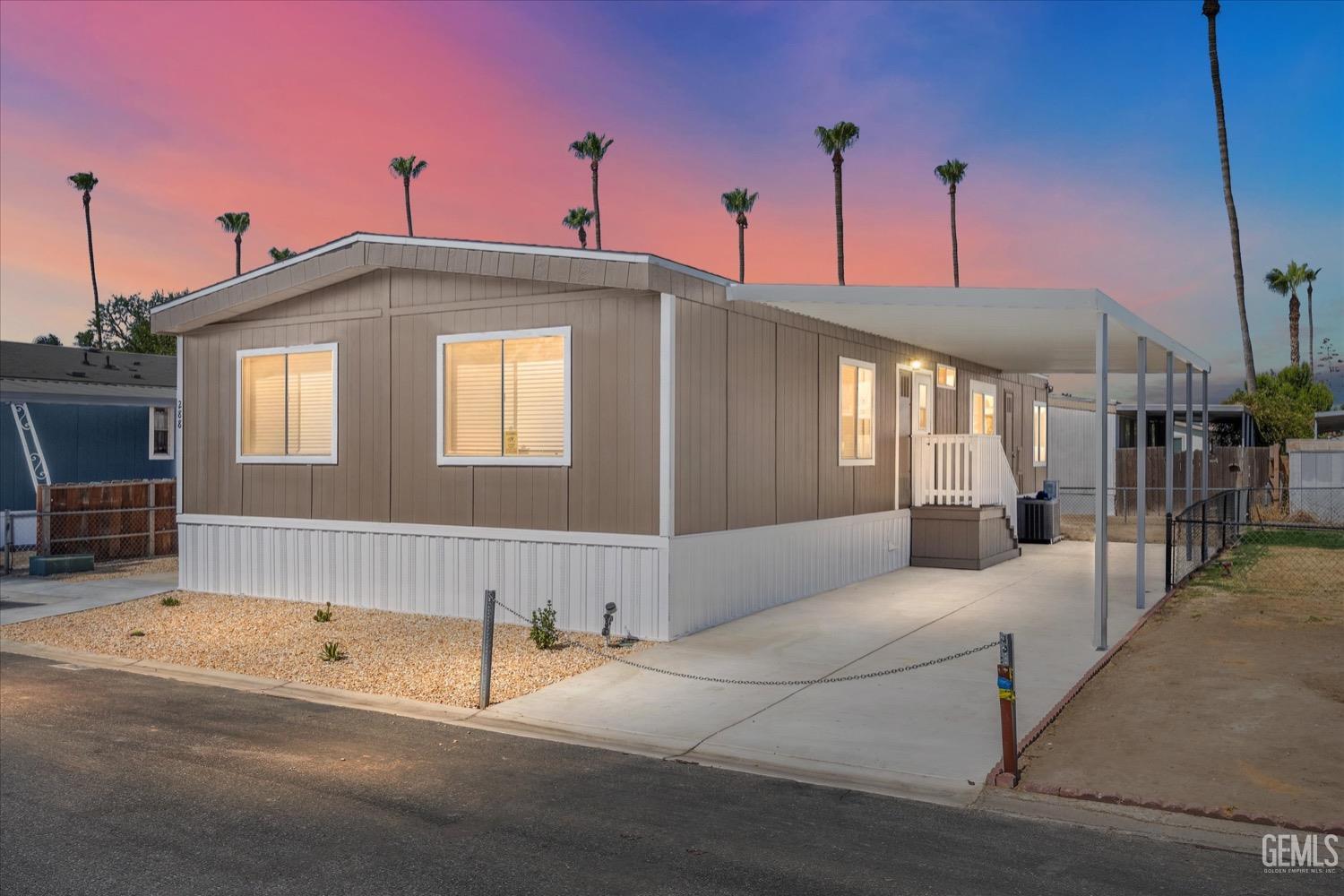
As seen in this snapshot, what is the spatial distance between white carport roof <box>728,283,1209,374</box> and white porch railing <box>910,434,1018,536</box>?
1.58 meters

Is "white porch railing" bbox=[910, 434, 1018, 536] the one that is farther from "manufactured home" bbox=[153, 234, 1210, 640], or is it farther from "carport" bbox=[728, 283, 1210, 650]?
"carport" bbox=[728, 283, 1210, 650]

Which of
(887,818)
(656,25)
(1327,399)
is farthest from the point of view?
(1327,399)

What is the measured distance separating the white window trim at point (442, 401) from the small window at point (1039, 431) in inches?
610

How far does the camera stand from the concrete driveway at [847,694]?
5941mm

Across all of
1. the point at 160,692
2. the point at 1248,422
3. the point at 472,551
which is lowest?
the point at 160,692

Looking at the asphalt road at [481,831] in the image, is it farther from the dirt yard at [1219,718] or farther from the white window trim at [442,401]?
the white window trim at [442,401]

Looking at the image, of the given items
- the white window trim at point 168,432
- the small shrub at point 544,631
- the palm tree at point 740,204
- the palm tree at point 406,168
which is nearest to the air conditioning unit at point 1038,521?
the small shrub at point 544,631

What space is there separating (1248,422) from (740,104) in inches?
684

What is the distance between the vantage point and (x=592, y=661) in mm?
8766

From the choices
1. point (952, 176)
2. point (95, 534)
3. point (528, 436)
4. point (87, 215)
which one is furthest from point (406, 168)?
point (528, 436)

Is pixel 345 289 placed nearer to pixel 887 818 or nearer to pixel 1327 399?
pixel 887 818

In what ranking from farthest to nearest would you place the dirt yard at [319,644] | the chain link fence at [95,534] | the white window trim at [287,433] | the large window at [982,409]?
the large window at [982,409] < the chain link fence at [95,534] < the white window trim at [287,433] < the dirt yard at [319,644]

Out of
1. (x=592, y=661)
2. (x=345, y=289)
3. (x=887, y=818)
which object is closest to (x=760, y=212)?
(x=345, y=289)

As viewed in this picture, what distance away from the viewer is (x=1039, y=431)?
77.2ft
